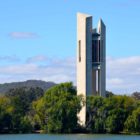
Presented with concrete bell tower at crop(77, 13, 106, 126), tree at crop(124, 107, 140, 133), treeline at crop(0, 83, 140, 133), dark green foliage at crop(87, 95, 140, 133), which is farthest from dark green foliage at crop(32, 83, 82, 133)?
tree at crop(124, 107, 140, 133)

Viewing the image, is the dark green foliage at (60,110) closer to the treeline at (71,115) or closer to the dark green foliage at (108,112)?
the treeline at (71,115)

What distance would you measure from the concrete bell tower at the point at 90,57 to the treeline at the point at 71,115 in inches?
189

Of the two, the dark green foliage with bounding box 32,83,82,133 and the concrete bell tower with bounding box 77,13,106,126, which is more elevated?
the concrete bell tower with bounding box 77,13,106,126

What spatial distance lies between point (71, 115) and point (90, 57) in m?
13.4

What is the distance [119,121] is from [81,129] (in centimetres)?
552

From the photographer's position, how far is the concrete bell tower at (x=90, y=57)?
10088 centimetres

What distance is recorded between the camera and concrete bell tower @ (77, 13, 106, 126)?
331 feet

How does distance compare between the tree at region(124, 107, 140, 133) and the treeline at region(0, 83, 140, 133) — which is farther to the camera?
the treeline at region(0, 83, 140, 133)

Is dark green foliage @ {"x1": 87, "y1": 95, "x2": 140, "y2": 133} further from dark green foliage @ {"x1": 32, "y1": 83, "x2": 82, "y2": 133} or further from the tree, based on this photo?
dark green foliage @ {"x1": 32, "y1": 83, "x2": 82, "y2": 133}

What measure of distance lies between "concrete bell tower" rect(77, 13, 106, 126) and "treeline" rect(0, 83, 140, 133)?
4.79 m

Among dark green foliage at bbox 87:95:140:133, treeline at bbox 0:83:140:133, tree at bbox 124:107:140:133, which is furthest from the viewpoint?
dark green foliage at bbox 87:95:140:133

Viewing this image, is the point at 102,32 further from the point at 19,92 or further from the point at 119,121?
the point at 19,92

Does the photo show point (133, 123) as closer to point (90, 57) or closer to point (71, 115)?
point (71, 115)

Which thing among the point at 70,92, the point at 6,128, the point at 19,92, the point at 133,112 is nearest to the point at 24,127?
the point at 6,128
